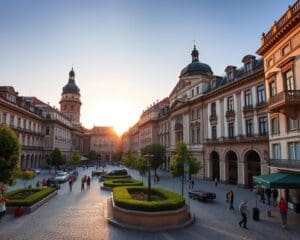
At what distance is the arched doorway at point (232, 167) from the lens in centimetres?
3726

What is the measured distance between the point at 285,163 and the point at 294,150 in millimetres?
1376

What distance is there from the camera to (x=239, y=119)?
117ft

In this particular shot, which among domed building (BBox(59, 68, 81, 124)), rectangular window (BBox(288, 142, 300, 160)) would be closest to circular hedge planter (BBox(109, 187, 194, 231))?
rectangular window (BBox(288, 142, 300, 160))

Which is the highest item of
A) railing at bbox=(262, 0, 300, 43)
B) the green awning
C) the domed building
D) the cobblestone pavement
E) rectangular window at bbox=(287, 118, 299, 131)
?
the domed building

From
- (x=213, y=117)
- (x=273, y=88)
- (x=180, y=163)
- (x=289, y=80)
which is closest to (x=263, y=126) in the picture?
(x=273, y=88)

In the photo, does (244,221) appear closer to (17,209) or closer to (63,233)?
(63,233)

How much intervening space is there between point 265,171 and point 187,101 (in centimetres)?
2232

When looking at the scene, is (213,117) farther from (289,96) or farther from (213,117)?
(289,96)

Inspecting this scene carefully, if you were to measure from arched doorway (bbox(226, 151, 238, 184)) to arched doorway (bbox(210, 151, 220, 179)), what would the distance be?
3026mm

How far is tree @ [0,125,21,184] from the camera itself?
19430 millimetres

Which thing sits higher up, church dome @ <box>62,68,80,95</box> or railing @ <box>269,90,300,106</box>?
church dome @ <box>62,68,80,95</box>

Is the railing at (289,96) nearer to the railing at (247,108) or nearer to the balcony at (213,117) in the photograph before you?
the railing at (247,108)

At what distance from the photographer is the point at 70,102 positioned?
111 m

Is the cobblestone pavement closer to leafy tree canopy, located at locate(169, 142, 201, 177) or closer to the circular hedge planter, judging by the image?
the circular hedge planter
